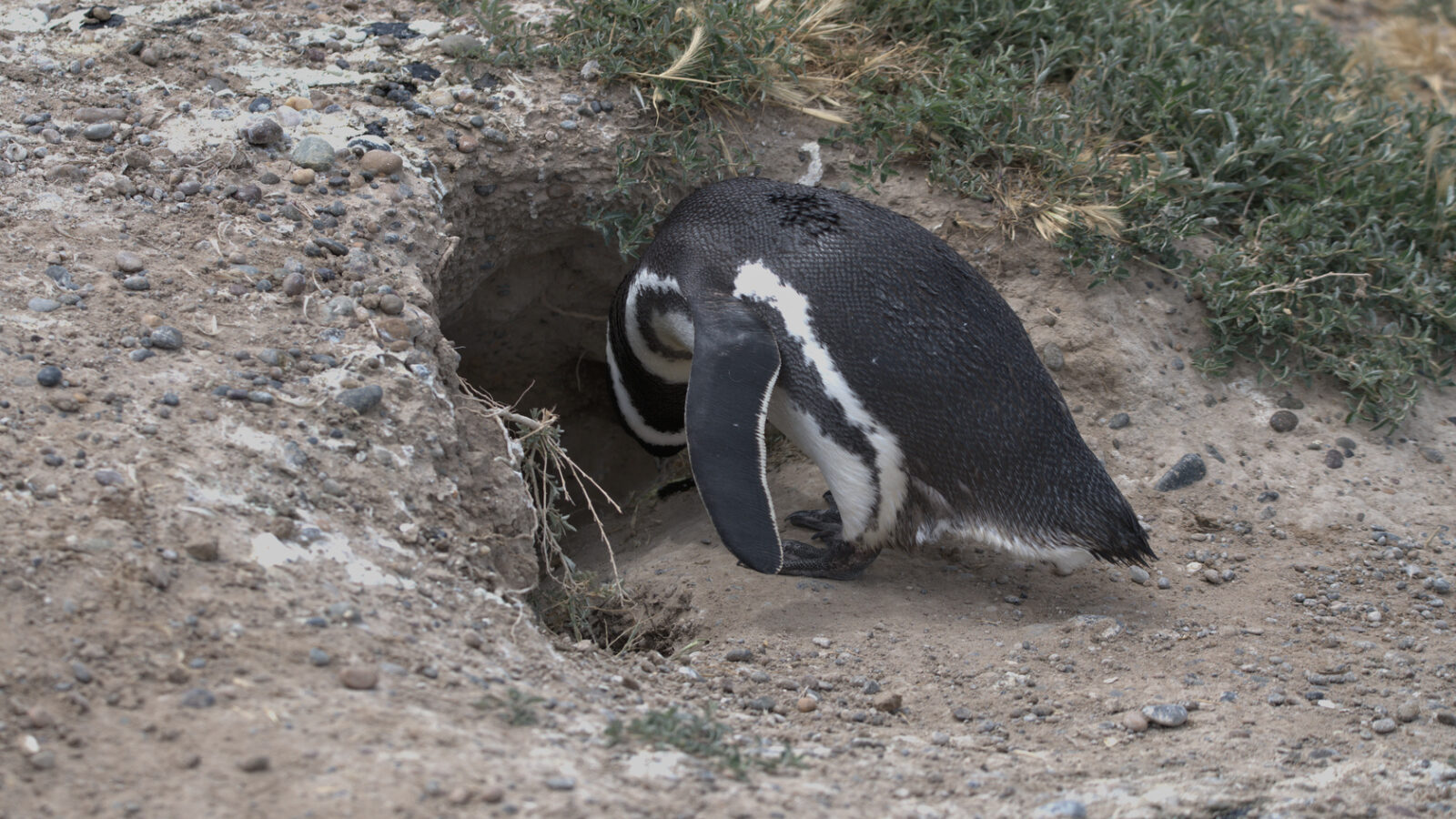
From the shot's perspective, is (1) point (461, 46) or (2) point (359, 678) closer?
(2) point (359, 678)

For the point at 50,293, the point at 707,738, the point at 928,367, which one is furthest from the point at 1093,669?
the point at 50,293

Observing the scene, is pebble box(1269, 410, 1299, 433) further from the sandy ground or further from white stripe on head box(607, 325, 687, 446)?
white stripe on head box(607, 325, 687, 446)

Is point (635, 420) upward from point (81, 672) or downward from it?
downward

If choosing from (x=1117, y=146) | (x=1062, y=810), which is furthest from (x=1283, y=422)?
(x=1062, y=810)

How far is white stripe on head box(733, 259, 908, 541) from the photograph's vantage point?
2.33 metres

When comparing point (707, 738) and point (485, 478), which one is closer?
point (707, 738)

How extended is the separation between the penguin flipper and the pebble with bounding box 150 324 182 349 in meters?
0.92

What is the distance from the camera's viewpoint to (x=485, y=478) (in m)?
2.12

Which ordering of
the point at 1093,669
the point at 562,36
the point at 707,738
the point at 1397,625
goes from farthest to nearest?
the point at 562,36, the point at 1397,625, the point at 1093,669, the point at 707,738

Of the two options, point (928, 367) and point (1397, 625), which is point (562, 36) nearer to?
point (928, 367)

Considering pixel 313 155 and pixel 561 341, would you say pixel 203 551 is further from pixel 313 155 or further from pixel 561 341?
pixel 561 341

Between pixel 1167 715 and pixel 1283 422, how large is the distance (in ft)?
4.09

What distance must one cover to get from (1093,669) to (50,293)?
6.51 feet

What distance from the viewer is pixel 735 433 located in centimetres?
221
